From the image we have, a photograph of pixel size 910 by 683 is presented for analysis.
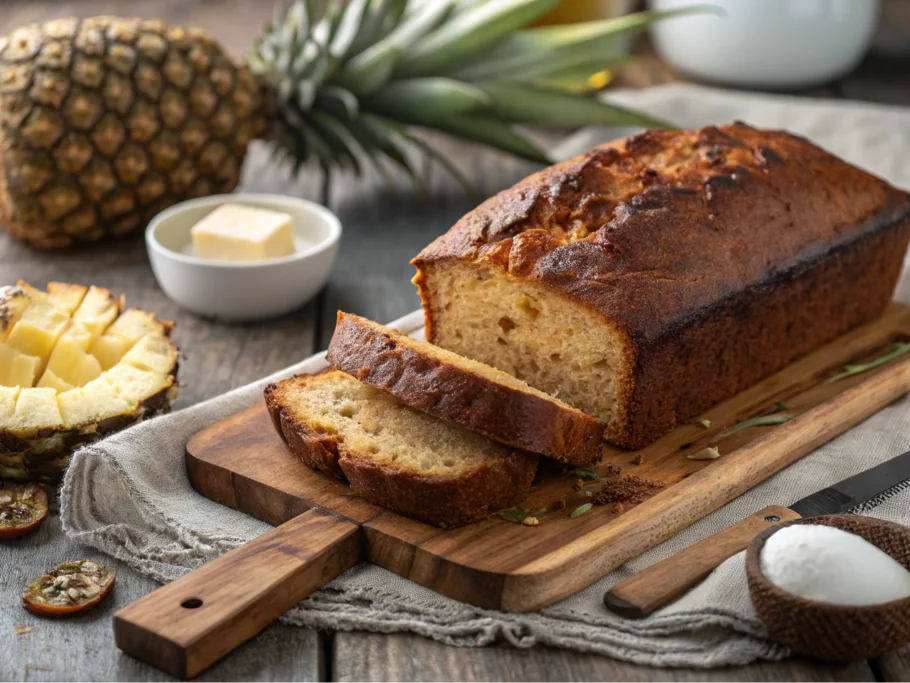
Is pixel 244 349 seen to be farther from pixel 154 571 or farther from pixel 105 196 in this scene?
pixel 154 571

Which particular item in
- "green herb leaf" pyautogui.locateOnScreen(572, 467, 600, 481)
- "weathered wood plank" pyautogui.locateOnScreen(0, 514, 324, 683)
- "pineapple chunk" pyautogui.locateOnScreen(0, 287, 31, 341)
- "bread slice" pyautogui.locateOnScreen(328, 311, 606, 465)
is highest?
"bread slice" pyautogui.locateOnScreen(328, 311, 606, 465)

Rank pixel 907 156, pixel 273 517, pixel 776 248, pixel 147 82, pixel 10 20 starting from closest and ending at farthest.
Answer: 1. pixel 273 517
2. pixel 776 248
3. pixel 147 82
4. pixel 907 156
5. pixel 10 20

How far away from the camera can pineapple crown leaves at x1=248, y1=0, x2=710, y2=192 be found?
15.4ft

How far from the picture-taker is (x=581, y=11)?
6.20 m

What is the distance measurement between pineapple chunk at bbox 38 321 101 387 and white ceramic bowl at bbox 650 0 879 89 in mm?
3831

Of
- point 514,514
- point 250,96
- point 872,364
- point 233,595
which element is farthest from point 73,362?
point 872,364

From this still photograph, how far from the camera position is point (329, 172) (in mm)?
5406

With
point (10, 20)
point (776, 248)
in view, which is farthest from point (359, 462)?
point (10, 20)

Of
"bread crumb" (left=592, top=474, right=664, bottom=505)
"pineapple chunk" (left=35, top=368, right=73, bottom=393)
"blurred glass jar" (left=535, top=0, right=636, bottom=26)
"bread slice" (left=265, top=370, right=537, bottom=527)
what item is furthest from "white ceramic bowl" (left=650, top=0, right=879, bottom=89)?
"pineapple chunk" (left=35, top=368, right=73, bottom=393)

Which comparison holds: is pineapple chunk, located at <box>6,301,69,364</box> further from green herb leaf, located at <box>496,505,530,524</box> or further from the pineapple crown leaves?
the pineapple crown leaves

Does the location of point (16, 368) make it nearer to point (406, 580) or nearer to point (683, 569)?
point (406, 580)

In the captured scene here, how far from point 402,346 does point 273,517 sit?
1.81 ft

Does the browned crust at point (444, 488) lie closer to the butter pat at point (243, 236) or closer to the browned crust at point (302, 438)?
the browned crust at point (302, 438)

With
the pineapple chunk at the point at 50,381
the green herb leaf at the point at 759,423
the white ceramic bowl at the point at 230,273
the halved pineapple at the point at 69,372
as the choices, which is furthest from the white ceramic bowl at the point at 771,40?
the pineapple chunk at the point at 50,381
